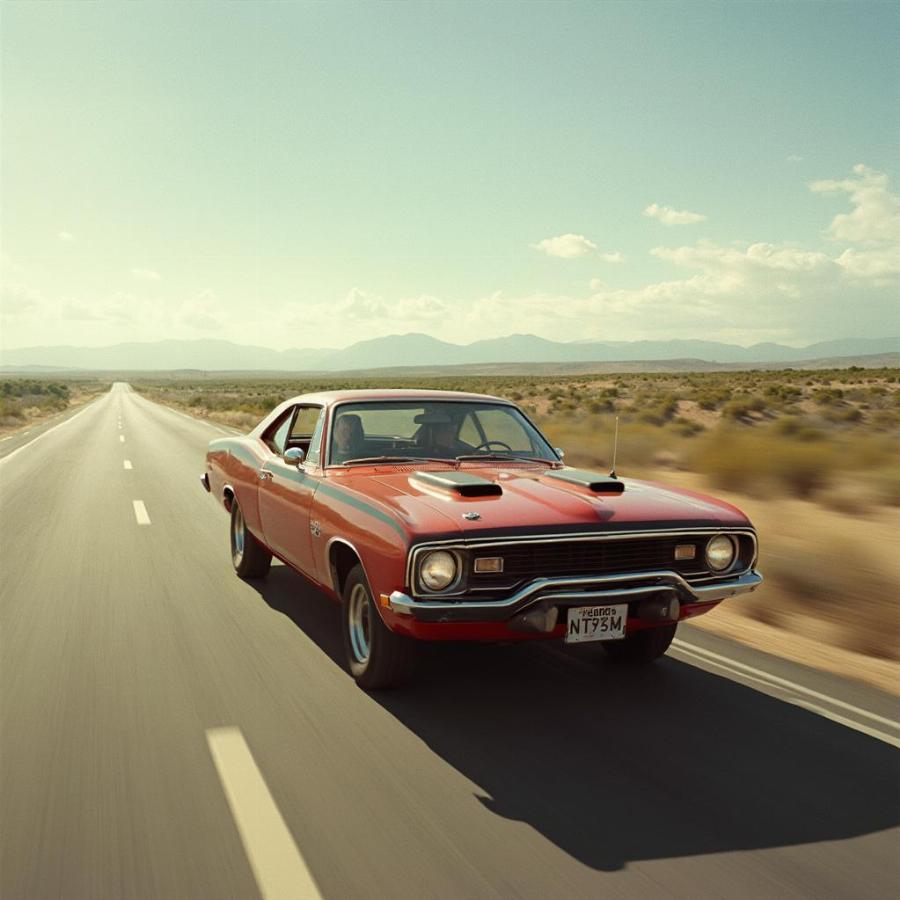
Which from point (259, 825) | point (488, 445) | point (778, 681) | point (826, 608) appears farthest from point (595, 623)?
point (826, 608)

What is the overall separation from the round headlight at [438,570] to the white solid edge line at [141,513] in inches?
274

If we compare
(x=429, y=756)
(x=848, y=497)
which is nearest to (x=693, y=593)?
(x=429, y=756)

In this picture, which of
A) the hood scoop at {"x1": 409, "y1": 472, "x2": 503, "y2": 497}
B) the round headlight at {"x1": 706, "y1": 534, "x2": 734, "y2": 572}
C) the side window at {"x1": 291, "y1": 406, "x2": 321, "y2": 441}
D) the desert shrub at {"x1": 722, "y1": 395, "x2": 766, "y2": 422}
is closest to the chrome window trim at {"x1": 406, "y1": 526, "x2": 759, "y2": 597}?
the round headlight at {"x1": 706, "y1": 534, "x2": 734, "y2": 572}

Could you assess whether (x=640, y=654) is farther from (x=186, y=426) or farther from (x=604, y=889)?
(x=186, y=426)

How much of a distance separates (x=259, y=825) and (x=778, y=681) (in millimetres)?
3328

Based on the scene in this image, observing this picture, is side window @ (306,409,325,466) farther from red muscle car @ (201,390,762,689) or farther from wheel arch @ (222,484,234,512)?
wheel arch @ (222,484,234,512)

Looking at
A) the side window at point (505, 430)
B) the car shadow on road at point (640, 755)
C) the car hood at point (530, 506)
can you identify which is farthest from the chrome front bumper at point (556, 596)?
the side window at point (505, 430)

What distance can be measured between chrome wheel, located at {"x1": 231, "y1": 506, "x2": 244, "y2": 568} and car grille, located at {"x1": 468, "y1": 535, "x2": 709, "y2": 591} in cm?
383

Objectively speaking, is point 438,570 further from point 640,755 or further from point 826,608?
point 826,608

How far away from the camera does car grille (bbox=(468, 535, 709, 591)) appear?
423 cm

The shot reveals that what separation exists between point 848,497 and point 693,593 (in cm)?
756

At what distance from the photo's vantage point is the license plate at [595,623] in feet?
13.9

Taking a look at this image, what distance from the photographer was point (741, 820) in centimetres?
337

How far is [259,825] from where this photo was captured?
322 centimetres
